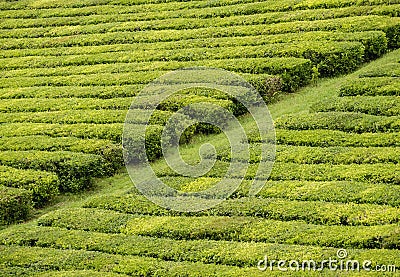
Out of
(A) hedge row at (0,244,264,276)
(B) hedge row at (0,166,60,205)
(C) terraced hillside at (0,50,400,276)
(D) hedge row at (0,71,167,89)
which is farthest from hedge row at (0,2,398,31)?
(A) hedge row at (0,244,264,276)

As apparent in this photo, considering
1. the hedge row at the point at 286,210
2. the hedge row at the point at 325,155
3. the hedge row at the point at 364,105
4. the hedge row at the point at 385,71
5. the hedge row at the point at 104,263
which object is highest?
the hedge row at the point at 385,71

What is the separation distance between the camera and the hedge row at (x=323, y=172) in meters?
18.6

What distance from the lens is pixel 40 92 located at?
29188 mm

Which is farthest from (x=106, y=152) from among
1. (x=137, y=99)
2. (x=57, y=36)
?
(x=57, y=36)

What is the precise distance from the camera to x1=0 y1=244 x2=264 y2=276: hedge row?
16203 mm

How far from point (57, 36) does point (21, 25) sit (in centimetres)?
316

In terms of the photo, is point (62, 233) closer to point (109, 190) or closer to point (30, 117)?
point (109, 190)

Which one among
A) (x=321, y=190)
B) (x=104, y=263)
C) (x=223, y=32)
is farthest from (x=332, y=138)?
(x=223, y=32)

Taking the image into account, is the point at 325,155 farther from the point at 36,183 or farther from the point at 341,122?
the point at 36,183

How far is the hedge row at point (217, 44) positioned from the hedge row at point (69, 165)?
8.75 m

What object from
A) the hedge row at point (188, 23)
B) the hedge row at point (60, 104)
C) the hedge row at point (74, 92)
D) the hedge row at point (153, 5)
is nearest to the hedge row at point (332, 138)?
A: the hedge row at point (60, 104)

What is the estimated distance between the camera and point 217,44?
98.7 feet

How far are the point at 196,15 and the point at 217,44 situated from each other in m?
3.91

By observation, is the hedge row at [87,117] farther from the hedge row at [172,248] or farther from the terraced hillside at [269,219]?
the hedge row at [172,248]
